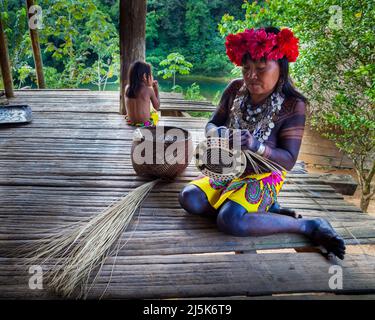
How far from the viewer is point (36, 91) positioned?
5.17 metres

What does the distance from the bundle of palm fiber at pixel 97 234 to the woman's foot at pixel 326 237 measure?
997 millimetres

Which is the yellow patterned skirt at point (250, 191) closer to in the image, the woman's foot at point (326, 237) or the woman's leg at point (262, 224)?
the woman's leg at point (262, 224)

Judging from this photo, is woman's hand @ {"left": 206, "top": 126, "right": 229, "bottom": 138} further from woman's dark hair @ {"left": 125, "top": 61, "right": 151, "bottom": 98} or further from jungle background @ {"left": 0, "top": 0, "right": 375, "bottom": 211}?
woman's dark hair @ {"left": 125, "top": 61, "right": 151, "bottom": 98}

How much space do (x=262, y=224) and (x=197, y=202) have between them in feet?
1.28

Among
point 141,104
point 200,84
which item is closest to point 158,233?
point 141,104

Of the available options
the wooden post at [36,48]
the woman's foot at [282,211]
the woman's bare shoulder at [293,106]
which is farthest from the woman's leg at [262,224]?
the wooden post at [36,48]

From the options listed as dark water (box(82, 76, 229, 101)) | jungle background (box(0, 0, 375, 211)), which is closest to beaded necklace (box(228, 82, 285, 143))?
jungle background (box(0, 0, 375, 211))

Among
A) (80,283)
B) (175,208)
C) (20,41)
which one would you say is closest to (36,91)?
(20,41)

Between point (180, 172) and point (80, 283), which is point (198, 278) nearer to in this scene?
point (80, 283)

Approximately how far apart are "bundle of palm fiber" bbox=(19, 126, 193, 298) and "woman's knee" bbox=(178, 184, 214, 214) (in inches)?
13.1

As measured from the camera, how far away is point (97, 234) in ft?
5.28

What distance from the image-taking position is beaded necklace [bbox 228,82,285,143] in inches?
64.9

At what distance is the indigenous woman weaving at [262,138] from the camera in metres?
1.51

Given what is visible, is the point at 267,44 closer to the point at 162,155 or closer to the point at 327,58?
the point at 162,155
